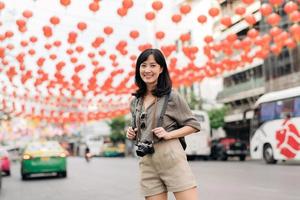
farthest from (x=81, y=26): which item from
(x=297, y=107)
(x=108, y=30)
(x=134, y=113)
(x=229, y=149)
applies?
(x=229, y=149)

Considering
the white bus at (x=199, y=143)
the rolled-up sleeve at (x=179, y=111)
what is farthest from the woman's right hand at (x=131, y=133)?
the white bus at (x=199, y=143)

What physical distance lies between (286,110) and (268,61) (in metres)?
16.1

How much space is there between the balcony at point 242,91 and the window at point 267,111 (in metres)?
15.2

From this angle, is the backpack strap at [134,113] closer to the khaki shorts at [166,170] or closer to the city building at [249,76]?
the khaki shorts at [166,170]

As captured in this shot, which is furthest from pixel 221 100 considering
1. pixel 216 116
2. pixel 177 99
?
pixel 177 99

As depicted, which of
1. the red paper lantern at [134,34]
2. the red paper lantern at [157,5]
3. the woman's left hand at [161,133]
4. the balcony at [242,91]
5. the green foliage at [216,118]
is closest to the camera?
the woman's left hand at [161,133]

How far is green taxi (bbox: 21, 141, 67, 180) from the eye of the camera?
17125 millimetres

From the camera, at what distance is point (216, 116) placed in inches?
1572

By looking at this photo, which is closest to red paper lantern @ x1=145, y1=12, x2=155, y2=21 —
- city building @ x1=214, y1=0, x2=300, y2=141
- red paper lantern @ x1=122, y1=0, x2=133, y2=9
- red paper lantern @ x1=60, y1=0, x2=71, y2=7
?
red paper lantern @ x1=122, y1=0, x2=133, y2=9

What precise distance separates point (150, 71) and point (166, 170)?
27.5 inches

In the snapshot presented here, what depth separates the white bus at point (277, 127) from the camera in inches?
819

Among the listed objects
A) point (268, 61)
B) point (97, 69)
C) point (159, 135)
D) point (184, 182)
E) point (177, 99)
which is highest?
point (268, 61)

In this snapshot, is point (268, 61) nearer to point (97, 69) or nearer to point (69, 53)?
point (97, 69)

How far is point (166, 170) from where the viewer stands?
11.0 ft
